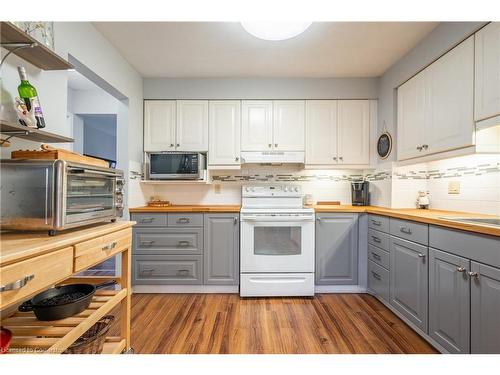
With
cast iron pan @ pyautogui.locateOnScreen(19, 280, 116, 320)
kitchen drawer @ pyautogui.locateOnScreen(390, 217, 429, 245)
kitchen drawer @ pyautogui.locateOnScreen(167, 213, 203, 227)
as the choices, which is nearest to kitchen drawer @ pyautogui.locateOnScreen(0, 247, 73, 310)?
cast iron pan @ pyautogui.locateOnScreen(19, 280, 116, 320)

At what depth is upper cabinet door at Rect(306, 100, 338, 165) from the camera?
294 centimetres

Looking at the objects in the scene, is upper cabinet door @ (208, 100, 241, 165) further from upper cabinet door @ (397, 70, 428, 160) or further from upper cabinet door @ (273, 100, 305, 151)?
upper cabinet door @ (397, 70, 428, 160)

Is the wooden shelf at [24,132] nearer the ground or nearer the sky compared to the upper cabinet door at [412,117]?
nearer the ground

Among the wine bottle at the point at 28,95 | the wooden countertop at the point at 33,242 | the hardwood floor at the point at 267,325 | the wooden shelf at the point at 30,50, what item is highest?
the wooden shelf at the point at 30,50

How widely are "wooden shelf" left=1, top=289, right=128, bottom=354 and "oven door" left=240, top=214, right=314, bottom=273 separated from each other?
1.40 meters

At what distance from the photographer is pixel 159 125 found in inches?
115

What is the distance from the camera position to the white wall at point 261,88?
2.92 m

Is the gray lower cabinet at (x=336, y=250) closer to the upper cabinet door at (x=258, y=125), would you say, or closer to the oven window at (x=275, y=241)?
the oven window at (x=275, y=241)

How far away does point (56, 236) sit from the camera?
100 cm

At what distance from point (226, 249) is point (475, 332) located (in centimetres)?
193

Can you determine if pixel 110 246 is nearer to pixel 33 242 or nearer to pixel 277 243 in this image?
pixel 33 242

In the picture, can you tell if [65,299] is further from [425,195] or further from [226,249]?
[425,195]

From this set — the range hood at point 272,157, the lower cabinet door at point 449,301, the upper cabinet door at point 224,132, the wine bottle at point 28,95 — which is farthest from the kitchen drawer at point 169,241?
the lower cabinet door at point 449,301
